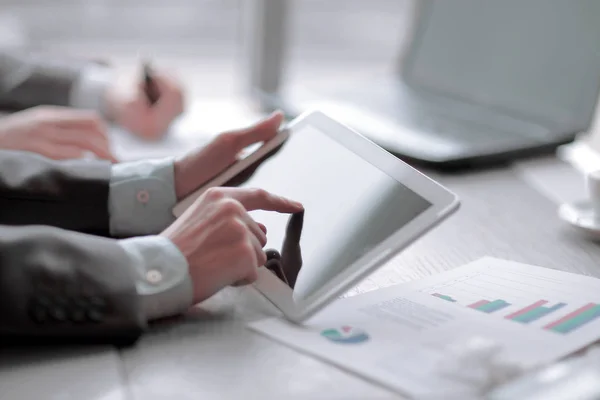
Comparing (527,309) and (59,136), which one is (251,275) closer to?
(527,309)

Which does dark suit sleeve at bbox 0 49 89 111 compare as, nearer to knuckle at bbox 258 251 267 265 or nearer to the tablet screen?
the tablet screen

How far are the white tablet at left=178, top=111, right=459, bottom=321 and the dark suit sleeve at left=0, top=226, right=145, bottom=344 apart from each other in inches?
5.7

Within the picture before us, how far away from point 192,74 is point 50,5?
5.86 feet

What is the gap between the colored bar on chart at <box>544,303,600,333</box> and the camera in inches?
24.6

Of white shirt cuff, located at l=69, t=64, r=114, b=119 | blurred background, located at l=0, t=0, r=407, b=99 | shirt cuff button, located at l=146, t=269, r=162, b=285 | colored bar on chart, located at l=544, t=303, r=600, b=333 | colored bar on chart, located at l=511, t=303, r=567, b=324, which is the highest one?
shirt cuff button, located at l=146, t=269, r=162, b=285

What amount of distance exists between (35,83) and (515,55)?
0.91 metres

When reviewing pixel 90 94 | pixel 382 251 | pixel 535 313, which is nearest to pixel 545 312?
pixel 535 313

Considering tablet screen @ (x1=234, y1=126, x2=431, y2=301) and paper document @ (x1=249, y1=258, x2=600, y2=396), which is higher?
tablet screen @ (x1=234, y1=126, x2=431, y2=301)

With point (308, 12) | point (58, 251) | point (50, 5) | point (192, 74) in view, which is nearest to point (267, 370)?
point (58, 251)

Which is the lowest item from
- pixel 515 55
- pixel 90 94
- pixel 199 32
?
pixel 199 32

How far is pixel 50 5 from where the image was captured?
406 centimetres

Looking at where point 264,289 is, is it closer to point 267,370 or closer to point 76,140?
point 267,370

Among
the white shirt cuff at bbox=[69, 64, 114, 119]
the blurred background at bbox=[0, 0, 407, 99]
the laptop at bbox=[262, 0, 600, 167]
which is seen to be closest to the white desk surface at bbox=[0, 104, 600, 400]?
the laptop at bbox=[262, 0, 600, 167]

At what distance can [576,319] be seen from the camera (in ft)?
2.11
